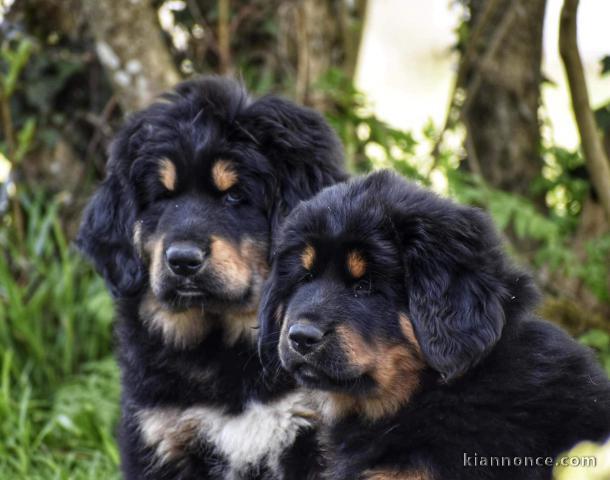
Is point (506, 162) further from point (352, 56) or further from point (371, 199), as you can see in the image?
point (371, 199)

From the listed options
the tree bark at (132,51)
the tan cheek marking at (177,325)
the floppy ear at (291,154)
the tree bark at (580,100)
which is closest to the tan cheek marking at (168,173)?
the floppy ear at (291,154)

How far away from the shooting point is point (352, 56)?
7.12 m

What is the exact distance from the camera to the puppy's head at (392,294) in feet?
10.4

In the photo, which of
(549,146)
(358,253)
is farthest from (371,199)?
(549,146)

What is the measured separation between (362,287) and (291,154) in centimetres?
99

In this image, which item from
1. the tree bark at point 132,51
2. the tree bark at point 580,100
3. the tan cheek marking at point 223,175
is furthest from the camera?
the tree bark at point 132,51

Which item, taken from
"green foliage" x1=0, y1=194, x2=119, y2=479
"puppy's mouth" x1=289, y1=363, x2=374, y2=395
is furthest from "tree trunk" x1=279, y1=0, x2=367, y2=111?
"puppy's mouth" x1=289, y1=363, x2=374, y2=395

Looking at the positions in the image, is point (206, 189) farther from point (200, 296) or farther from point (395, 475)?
point (395, 475)

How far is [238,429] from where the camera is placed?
392 centimetres

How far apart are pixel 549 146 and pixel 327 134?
2.86 m

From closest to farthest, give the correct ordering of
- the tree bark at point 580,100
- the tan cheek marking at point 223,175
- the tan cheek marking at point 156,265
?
1. the tan cheek marking at point 156,265
2. the tan cheek marking at point 223,175
3. the tree bark at point 580,100

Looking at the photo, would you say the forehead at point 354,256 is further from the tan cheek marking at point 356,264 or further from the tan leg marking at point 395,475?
the tan leg marking at point 395,475

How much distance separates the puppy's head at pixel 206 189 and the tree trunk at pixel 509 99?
9.43 ft

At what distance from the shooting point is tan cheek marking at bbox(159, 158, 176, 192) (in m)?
4.13
